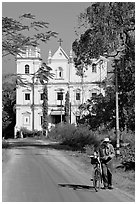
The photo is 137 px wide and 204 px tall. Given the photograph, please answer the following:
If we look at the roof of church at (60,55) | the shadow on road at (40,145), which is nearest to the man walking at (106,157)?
the shadow on road at (40,145)

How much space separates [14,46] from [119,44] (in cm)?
1861

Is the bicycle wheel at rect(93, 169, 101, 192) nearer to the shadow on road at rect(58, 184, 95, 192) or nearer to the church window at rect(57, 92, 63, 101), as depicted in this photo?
the shadow on road at rect(58, 184, 95, 192)

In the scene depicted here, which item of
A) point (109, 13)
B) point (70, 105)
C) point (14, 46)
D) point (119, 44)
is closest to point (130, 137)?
point (119, 44)

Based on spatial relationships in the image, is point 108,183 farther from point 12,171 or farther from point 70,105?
point 70,105

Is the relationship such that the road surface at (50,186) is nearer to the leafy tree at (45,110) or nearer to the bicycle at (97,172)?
the bicycle at (97,172)

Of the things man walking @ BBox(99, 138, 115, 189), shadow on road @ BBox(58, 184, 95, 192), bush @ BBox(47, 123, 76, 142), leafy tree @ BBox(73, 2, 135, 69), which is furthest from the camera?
bush @ BBox(47, 123, 76, 142)

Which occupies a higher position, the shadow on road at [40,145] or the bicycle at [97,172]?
the bicycle at [97,172]

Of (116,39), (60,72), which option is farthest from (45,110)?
(116,39)

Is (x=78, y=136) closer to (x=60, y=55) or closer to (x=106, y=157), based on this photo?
(x=106, y=157)

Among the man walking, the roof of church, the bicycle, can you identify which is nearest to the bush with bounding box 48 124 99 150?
the man walking

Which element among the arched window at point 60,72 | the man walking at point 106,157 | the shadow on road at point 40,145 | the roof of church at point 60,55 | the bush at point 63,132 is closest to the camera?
the man walking at point 106,157

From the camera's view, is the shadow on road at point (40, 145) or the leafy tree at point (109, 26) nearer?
the leafy tree at point (109, 26)

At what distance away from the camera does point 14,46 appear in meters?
12.3

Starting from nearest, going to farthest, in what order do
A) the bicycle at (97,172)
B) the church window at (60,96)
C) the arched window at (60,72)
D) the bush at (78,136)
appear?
the bicycle at (97,172), the bush at (78,136), the arched window at (60,72), the church window at (60,96)
